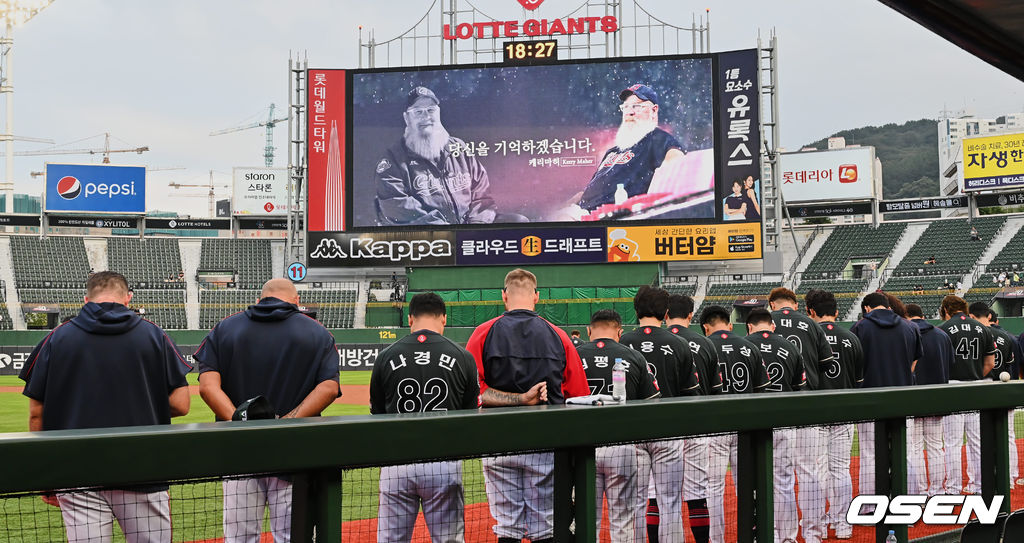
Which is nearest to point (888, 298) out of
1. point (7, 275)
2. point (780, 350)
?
point (780, 350)

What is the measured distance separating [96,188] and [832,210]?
3836 cm

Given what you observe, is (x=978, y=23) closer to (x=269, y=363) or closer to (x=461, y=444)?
(x=461, y=444)

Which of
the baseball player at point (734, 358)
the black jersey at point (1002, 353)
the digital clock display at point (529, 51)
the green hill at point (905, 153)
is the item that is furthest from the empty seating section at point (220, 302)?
the green hill at point (905, 153)

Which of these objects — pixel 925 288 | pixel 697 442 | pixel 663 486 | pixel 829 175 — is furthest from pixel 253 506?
pixel 829 175

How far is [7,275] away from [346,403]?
30035mm

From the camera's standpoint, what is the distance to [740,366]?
6406 mm

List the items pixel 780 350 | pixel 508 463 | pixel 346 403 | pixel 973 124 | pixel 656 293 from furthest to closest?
pixel 973 124 → pixel 346 403 → pixel 780 350 → pixel 656 293 → pixel 508 463

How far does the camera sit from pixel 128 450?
1989 mm

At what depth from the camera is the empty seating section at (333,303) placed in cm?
3823

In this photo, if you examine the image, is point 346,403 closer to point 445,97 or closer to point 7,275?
point 445,97

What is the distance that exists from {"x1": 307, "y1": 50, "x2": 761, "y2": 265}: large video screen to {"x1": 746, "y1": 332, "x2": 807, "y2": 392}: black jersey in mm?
24400

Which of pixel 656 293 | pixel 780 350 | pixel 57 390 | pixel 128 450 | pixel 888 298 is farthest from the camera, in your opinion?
pixel 888 298

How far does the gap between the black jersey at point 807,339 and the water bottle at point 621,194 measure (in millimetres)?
24097

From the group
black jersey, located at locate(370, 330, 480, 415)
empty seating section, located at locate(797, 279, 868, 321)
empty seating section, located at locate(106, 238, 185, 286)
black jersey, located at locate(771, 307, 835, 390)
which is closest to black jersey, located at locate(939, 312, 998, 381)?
black jersey, located at locate(771, 307, 835, 390)
